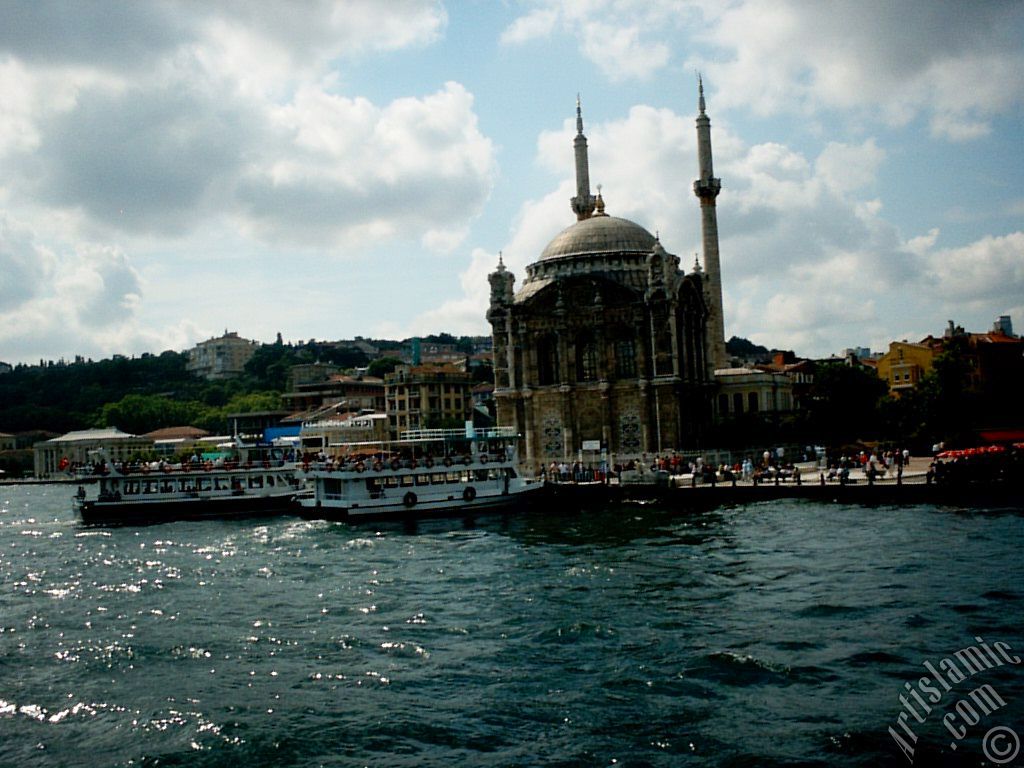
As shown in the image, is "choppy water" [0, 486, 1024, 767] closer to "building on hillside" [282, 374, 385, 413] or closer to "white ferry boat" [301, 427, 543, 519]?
"white ferry boat" [301, 427, 543, 519]

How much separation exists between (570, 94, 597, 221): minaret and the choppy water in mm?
44684

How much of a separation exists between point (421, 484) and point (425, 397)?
52.5 m

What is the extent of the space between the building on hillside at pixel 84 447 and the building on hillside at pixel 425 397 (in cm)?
3419

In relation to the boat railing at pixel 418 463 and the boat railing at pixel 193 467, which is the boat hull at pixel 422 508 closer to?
the boat railing at pixel 418 463

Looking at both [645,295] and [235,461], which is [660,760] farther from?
[645,295]

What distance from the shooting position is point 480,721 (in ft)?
48.2

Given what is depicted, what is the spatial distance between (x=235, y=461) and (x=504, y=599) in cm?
3499

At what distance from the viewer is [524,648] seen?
18703mm

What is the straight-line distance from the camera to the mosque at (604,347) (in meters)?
60.6

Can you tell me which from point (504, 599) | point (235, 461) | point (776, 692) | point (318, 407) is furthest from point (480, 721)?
point (318, 407)

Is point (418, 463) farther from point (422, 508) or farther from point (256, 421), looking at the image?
point (256, 421)

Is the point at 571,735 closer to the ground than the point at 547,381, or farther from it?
closer to the ground

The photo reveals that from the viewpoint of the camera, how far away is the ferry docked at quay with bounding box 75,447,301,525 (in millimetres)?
50312

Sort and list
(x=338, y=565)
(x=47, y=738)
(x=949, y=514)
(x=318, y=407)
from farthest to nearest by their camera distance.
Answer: (x=318, y=407), (x=949, y=514), (x=338, y=565), (x=47, y=738)
